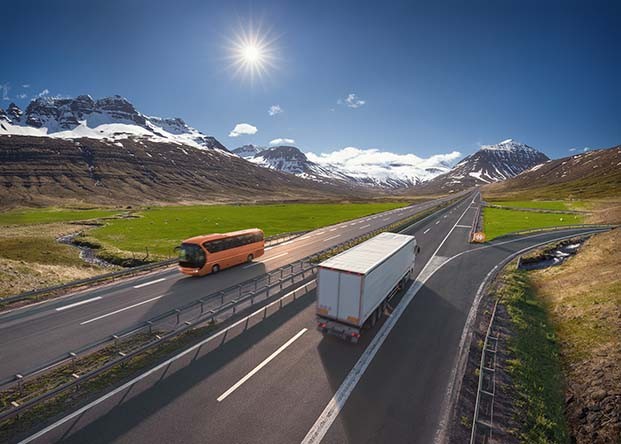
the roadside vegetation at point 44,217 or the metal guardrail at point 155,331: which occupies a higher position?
the metal guardrail at point 155,331

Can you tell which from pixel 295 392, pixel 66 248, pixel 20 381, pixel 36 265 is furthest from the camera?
pixel 66 248

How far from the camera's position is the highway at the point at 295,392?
27.7 feet

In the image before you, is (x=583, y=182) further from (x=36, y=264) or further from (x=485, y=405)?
(x=36, y=264)

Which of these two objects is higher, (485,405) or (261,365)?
(485,405)

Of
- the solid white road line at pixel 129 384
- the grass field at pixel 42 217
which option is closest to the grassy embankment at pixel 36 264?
the solid white road line at pixel 129 384

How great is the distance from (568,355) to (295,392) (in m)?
12.8

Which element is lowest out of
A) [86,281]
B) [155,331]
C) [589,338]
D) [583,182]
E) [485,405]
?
[155,331]

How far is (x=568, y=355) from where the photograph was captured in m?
12.8

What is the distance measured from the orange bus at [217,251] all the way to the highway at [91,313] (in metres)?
0.89

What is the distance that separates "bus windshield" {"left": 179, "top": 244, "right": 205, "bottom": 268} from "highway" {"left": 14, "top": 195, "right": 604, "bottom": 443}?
11.0 m

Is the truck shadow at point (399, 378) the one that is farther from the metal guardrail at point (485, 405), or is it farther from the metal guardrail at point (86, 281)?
the metal guardrail at point (86, 281)

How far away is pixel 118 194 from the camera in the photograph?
14538cm

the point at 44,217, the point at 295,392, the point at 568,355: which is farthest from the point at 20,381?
the point at 44,217

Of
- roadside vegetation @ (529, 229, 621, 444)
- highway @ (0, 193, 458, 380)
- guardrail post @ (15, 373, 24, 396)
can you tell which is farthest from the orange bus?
roadside vegetation @ (529, 229, 621, 444)
